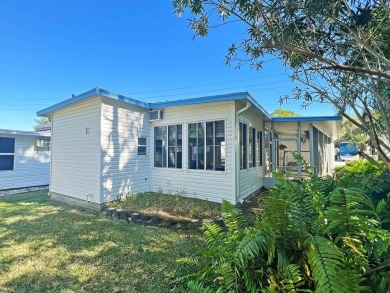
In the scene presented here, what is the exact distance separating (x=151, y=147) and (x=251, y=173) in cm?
399

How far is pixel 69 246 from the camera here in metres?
4.24

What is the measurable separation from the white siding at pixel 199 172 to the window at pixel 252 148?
186 cm

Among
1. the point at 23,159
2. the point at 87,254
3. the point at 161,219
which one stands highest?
the point at 23,159

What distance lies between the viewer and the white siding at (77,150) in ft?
23.1

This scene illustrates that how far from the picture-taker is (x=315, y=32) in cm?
381

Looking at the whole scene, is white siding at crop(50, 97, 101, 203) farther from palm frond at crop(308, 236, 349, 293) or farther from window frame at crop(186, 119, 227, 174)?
palm frond at crop(308, 236, 349, 293)

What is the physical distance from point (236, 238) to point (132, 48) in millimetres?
15224

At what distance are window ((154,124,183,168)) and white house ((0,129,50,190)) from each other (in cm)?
736

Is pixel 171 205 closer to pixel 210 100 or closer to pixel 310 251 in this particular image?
pixel 210 100

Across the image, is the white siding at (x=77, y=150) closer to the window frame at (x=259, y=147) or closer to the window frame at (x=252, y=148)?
the window frame at (x=252, y=148)

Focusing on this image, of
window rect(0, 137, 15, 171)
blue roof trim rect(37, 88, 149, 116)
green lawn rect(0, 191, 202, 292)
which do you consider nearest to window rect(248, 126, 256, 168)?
blue roof trim rect(37, 88, 149, 116)

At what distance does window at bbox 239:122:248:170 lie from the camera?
7574mm

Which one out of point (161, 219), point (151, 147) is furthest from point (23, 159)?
point (161, 219)

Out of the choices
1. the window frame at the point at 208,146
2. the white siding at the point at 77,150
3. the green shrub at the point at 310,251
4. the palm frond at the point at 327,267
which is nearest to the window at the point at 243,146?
the window frame at the point at 208,146
